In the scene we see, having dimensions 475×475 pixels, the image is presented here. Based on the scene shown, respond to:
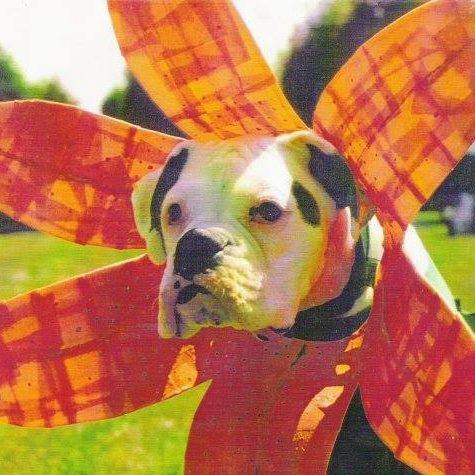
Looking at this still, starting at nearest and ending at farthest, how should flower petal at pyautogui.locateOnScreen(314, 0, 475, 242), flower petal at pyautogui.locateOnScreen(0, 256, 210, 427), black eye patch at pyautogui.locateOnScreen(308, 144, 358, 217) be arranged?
flower petal at pyautogui.locateOnScreen(314, 0, 475, 242)
black eye patch at pyautogui.locateOnScreen(308, 144, 358, 217)
flower petal at pyautogui.locateOnScreen(0, 256, 210, 427)

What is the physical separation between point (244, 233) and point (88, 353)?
1.69ft

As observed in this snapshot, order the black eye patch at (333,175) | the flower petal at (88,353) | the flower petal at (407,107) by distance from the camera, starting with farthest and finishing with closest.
Answer: 1. the flower petal at (88,353)
2. the black eye patch at (333,175)
3. the flower petal at (407,107)

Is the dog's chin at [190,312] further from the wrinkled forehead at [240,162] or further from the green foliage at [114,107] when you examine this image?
the green foliage at [114,107]

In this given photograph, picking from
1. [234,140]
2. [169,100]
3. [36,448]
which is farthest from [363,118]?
[36,448]

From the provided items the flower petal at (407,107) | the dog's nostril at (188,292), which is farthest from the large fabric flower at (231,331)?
the dog's nostril at (188,292)

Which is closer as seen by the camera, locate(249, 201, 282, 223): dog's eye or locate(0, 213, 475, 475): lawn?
locate(249, 201, 282, 223): dog's eye

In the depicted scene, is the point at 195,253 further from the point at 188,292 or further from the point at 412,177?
the point at 412,177

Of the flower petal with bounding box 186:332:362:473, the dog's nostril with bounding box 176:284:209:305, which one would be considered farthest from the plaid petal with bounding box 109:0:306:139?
the flower petal with bounding box 186:332:362:473

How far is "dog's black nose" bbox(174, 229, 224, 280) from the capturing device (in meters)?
1.68

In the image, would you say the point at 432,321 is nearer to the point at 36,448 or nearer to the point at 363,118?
the point at 363,118

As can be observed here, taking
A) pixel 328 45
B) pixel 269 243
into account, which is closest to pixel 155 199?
pixel 269 243

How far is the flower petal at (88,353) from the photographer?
6.11ft

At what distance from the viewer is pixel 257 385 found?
1846 millimetres

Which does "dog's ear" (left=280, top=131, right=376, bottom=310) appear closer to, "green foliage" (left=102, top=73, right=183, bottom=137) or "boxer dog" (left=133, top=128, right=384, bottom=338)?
"boxer dog" (left=133, top=128, right=384, bottom=338)
